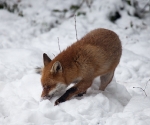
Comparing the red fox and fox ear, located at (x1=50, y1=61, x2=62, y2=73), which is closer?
fox ear, located at (x1=50, y1=61, x2=62, y2=73)

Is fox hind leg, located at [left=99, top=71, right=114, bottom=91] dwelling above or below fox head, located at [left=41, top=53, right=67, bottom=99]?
below

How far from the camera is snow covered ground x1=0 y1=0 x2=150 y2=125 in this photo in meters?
3.88

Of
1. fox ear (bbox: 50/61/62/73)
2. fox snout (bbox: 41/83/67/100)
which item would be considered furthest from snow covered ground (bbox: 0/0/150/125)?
fox ear (bbox: 50/61/62/73)

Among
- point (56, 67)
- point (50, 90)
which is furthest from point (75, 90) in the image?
point (56, 67)

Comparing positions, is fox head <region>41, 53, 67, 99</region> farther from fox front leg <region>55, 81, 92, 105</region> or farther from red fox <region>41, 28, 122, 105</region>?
fox front leg <region>55, 81, 92, 105</region>

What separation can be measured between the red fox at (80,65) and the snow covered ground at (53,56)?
0.73 feet

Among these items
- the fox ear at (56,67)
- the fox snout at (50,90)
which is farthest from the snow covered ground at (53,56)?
the fox ear at (56,67)

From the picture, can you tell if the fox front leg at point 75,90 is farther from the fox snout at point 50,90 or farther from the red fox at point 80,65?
the fox snout at point 50,90

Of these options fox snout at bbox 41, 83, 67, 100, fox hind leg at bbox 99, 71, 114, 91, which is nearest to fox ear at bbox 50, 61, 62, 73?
fox snout at bbox 41, 83, 67, 100

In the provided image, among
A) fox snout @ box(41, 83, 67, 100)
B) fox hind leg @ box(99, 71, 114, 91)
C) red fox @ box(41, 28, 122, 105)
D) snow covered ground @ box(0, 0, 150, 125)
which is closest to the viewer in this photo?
snow covered ground @ box(0, 0, 150, 125)

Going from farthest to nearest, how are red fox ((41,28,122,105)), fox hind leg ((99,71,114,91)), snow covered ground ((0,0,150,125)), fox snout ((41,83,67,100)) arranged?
fox hind leg ((99,71,114,91)) < red fox ((41,28,122,105)) < fox snout ((41,83,67,100)) < snow covered ground ((0,0,150,125))

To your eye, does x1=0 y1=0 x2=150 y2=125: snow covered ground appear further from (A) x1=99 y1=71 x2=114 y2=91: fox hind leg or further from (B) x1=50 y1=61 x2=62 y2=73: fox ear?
(B) x1=50 y1=61 x2=62 y2=73: fox ear

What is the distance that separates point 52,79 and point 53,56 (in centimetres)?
307

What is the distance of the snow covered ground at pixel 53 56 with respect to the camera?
3.88m
